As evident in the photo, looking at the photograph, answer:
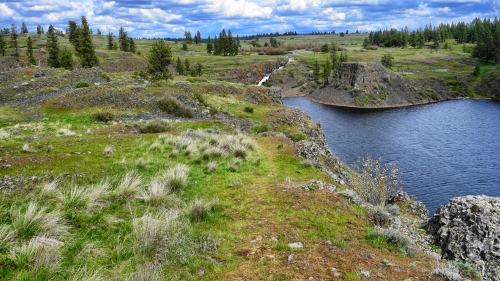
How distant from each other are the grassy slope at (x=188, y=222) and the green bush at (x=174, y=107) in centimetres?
2151

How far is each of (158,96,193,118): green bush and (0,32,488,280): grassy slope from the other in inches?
847

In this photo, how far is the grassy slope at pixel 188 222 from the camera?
778 centimetres

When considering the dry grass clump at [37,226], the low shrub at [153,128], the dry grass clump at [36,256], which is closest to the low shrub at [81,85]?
the low shrub at [153,128]

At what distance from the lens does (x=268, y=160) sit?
2136 cm

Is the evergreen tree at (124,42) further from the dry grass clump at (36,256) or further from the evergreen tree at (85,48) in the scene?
the dry grass clump at (36,256)

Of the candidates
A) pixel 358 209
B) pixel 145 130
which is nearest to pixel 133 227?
pixel 358 209

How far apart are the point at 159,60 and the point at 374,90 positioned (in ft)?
273

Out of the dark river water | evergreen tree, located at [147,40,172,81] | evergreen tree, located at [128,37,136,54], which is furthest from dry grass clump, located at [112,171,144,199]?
evergreen tree, located at [128,37,136,54]

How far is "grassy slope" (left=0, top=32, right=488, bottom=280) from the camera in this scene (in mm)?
7777

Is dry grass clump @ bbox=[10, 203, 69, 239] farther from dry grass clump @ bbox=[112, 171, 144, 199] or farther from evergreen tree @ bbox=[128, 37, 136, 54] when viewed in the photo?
evergreen tree @ bbox=[128, 37, 136, 54]

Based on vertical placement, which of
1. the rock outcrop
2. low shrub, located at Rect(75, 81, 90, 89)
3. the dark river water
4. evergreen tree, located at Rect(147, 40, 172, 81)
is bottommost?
the dark river water

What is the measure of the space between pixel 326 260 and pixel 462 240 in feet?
32.8

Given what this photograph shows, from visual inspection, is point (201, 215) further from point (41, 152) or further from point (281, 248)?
point (41, 152)

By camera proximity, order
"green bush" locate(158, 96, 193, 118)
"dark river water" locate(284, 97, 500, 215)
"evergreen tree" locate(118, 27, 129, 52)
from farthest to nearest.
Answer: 1. "evergreen tree" locate(118, 27, 129, 52)
2. "green bush" locate(158, 96, 193, 118)
3. "dark river water" locate(284, 97, 500, 215)
